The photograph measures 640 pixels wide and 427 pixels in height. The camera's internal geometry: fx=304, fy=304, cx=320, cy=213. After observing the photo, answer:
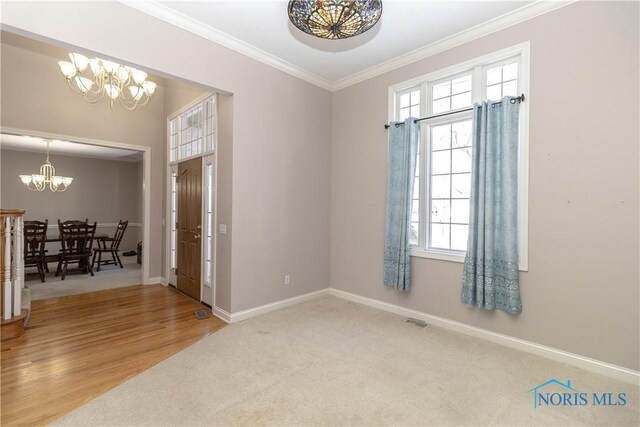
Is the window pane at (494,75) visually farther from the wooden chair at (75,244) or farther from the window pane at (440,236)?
the wooden chair at (75,244)

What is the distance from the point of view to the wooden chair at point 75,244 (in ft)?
19.0

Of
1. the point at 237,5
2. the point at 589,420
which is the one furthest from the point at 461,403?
the point at 237,5

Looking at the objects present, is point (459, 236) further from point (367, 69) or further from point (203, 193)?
point (203, 193)

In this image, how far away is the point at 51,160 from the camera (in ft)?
26.7

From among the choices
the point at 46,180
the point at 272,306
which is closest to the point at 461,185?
the point at 272,306

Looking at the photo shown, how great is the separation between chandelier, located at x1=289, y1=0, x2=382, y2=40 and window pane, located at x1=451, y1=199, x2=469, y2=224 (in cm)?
206

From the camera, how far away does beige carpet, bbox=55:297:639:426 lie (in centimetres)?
197

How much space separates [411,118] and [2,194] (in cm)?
968

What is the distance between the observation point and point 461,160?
11.2ft

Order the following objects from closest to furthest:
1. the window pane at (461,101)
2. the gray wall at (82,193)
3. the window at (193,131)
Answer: the window pane at (461,101)
the window at (193,131)
the gray wall at (82,193)

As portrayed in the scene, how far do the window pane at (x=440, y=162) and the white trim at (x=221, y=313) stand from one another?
9.78 ft

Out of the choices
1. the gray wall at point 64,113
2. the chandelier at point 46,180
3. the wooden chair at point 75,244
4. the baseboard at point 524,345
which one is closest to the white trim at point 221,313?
the baseboard at point 524,345

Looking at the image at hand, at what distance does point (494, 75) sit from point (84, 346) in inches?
193

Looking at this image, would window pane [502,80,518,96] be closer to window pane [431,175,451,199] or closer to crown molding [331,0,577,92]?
crown molding [331,0,577,92]
